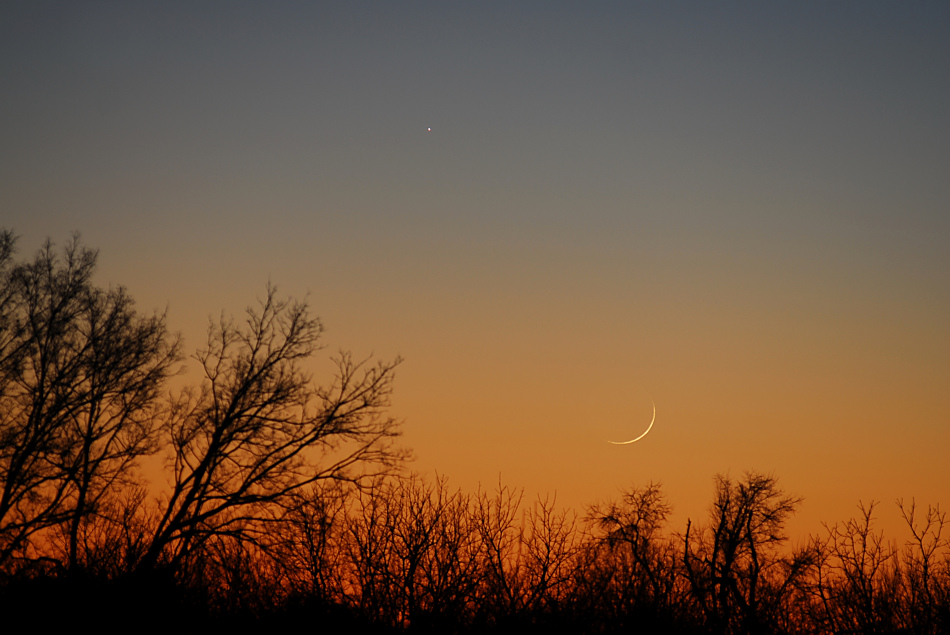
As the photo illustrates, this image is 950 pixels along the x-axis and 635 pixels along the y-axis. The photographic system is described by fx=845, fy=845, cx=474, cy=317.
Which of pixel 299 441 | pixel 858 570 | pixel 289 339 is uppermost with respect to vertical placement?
pixel 289 339

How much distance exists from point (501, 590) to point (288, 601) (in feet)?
20.4

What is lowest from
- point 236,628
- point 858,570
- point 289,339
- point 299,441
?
point 236,628

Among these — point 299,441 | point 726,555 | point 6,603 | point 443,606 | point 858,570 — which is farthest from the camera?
point 726,555

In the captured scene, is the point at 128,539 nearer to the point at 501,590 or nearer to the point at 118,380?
the point at 118,380

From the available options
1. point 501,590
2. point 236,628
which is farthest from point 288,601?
point 501,590

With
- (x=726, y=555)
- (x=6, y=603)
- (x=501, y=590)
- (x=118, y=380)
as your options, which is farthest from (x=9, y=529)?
(x=726, y=555)

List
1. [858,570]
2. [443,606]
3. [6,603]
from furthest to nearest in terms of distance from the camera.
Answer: [858,570]
[443,606]
[6,603]

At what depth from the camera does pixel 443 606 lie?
24297mm

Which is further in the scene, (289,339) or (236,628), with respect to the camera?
(289,339)

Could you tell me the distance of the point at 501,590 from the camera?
24.9 meters

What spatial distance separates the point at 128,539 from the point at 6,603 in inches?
134

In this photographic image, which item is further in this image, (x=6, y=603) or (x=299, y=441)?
(x=299, y=441)

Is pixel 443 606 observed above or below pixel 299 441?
below

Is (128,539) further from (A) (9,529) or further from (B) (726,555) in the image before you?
(B) (726,555)
